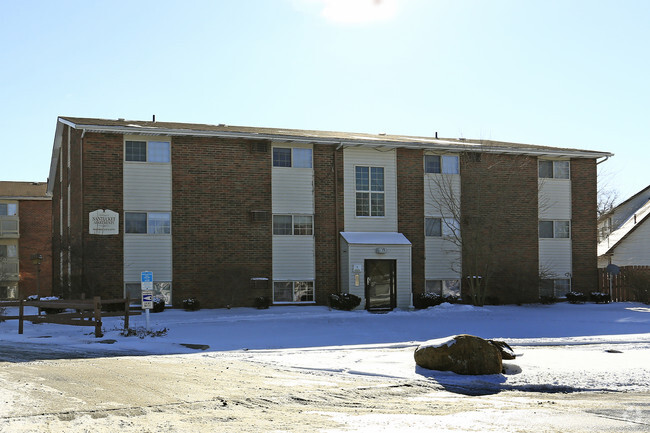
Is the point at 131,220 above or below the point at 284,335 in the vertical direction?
above

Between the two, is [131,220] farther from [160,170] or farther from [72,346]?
[72,346]

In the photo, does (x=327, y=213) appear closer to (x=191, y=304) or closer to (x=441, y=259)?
(x=441, y=259)

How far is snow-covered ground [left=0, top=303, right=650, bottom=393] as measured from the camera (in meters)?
12.6

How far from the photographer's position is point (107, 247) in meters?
26.6

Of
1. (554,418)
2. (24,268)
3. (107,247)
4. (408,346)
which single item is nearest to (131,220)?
(107,247)

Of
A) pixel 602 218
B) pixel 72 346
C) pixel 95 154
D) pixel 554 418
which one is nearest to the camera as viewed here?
pixel 554 418

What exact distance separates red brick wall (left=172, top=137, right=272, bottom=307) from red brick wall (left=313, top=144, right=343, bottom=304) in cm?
214

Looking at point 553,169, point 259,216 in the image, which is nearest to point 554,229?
point 553,169

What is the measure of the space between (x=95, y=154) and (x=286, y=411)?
19.8 metres

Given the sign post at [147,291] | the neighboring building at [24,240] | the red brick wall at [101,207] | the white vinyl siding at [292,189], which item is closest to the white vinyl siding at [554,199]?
the white vinyl siding at [292,189]

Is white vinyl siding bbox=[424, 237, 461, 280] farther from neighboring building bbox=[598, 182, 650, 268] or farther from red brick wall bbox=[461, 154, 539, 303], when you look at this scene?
neighboring building bbox=[598, 182, 650, 268]

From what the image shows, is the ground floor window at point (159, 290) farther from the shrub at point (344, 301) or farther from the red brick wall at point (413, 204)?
the red brick wall at point (413, 204)

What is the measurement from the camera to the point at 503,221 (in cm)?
3181

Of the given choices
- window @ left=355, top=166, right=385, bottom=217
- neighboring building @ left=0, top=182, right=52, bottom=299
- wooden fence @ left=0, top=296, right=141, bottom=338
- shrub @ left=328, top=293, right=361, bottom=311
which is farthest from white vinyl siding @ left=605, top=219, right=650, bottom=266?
neighboring building @ left=0, top=182, right=52, bottom=299
